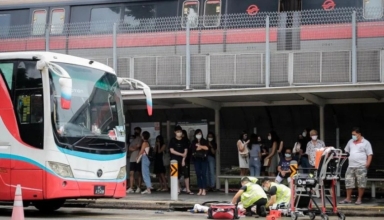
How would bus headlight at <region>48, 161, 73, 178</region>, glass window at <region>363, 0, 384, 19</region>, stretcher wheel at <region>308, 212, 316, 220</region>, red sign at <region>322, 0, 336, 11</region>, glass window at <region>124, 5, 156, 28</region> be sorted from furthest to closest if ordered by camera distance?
glass window at <region>124, 5, 156, 28</region> → red sign at <region>322, 0, 336, 11</region> → glass window at <region>363, 0, 384, 19</region> → bus headlight at <region>48, 161, 73, 178</region> → stretcher wheel at <region>308, 212, 316, 220</region>

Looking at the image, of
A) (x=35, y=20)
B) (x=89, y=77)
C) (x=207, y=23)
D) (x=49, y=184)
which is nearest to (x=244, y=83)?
(x=207, y=23)

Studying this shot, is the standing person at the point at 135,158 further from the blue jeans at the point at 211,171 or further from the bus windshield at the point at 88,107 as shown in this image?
the bus windshield at the point at 88,107

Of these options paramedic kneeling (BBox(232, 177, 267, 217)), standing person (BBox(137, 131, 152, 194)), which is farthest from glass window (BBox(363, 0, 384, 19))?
→ standing person (BBox(137, 131, 152, 194))

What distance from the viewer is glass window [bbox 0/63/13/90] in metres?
17.0

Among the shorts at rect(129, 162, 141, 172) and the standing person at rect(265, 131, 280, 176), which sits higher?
the standing person at rect(265, 131, 280, 176)

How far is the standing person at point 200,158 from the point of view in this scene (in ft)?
70.8

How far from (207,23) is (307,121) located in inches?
161

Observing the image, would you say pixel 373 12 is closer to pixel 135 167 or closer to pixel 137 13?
pixel 137 13

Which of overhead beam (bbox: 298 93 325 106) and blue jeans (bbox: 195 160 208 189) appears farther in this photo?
blue jeans (bbox: 195 160 208 189)

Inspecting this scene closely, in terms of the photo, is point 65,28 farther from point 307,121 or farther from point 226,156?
point 307,121

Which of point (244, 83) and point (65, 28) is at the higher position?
point (65, 28)

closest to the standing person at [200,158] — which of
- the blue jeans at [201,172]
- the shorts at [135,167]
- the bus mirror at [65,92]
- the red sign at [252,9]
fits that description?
the blue jeans at [201,172]

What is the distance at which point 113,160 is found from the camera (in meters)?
17.5

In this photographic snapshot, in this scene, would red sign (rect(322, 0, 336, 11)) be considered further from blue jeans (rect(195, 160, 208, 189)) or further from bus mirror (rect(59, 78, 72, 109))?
bus mirror (rect(59, 78, 72, 109))
